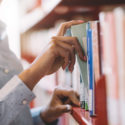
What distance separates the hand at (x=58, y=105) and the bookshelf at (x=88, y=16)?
12 cm

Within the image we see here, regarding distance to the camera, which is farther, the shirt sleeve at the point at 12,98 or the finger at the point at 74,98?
the finger at the point at 74,98

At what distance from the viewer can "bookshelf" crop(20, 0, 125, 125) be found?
58 centimetres

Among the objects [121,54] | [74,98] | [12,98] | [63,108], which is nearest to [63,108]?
[63,108]

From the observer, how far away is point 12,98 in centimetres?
73

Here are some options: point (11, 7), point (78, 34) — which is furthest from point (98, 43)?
point (11, 7)

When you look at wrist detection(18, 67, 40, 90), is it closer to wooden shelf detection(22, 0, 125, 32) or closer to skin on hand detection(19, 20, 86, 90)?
skin on hand detection(19, 20, 86, 90)

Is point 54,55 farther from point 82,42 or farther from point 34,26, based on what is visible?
point 34,26

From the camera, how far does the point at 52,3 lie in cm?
122

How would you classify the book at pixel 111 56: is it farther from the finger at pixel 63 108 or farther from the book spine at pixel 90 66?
the finger at pixel 63 108

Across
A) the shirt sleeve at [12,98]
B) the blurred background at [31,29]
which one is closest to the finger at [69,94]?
the shirt sleeve at [12,98]

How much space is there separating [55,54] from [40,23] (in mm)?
Result: 1140

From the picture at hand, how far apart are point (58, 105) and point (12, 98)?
35 centimetres

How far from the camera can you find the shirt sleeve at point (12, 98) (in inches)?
28.5

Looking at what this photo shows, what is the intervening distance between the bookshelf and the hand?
0.12m
